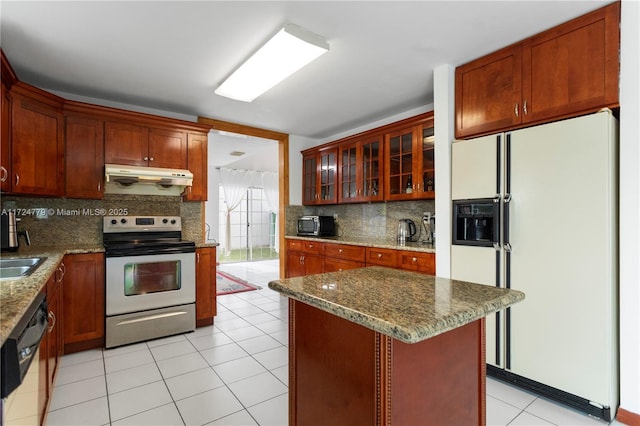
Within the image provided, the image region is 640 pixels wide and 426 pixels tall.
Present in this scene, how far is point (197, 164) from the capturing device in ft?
12.3

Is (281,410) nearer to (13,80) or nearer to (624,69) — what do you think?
(624,69)

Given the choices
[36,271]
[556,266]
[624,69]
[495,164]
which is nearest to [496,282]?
[556,266]

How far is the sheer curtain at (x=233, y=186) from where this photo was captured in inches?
311

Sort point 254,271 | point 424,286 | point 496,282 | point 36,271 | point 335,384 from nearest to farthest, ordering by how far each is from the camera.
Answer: point 335,384 → point 424,286 → point 36,271 → point 496,282 → point 254,271

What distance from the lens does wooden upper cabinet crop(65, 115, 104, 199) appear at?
10.2ft

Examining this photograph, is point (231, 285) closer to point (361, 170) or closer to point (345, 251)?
point (345, 251)

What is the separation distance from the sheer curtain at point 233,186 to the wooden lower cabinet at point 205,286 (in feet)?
14.9

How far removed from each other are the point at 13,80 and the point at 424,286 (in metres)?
3.22

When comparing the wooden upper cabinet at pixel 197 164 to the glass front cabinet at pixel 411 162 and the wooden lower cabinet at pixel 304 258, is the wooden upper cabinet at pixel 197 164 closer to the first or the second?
the wooden lower cabinet at pixel 304 258

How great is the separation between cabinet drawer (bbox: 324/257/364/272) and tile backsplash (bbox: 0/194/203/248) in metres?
1.71

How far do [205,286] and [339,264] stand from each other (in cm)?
150

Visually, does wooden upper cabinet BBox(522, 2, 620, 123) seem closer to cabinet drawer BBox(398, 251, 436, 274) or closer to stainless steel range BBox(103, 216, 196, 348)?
cabinet drawer BBox(398, 251, 436, 274)

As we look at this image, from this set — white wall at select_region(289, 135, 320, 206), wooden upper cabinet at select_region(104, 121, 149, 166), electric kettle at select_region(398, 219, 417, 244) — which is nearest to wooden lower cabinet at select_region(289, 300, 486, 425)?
electric kettle at select_region(398, 219, 417, 244)

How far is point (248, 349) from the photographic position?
2.95 meters
